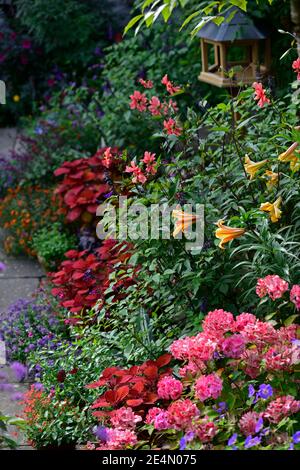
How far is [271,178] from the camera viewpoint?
3668mm

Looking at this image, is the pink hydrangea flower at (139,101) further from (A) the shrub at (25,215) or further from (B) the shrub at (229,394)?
(A) the shrub at (25,215)

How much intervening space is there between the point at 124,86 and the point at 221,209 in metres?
3.05

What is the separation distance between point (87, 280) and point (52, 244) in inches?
45.1

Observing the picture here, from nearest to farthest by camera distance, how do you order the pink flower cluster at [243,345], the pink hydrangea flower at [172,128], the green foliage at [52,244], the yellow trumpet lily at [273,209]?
the pink flower cluster at [243,345]
the yellow trumpet lily at [273,209]
the pink hydrangea flower at [172,128]
the green foliage at [52,244]

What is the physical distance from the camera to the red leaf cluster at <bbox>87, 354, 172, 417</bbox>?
10.4 ft

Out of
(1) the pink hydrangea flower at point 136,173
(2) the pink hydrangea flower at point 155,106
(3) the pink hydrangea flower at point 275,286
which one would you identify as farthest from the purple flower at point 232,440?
(2) the pink hydrangea flower at point 155,106

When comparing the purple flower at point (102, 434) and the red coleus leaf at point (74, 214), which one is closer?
the purple flower at point (102, 434)

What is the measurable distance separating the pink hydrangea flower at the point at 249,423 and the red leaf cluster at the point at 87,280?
158 centimetres

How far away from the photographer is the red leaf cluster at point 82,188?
5688 mm

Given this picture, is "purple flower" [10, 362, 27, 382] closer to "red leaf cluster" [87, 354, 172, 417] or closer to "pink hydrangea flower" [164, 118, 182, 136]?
"red leaf cluster" [87, 354, 172, 417]

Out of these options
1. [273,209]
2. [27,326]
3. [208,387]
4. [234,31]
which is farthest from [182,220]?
[234,31]

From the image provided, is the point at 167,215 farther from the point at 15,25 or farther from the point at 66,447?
the point at 15,25

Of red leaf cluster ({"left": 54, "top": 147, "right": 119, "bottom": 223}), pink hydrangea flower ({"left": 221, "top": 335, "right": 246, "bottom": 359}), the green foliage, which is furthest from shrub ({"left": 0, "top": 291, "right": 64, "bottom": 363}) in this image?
pink hydrangea flower ({"left": 221, "top": 335, "right": 246, "bottom": 359})

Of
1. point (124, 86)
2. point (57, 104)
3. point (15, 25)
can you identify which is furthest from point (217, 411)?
point (15, 25)
